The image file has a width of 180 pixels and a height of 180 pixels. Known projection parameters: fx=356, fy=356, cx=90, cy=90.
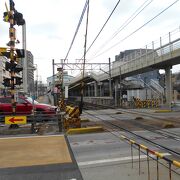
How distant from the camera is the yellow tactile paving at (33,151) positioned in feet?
31.7

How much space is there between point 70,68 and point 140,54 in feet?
91.3

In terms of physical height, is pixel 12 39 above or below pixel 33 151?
above

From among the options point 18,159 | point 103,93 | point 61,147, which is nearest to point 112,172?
point 18,159

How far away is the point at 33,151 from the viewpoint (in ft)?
37.1

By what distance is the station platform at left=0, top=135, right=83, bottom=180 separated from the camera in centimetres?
813

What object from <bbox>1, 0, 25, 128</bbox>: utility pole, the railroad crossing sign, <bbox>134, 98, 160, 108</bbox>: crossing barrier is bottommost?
the railroad crossing sign

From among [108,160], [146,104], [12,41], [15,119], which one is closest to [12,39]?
[12,41]

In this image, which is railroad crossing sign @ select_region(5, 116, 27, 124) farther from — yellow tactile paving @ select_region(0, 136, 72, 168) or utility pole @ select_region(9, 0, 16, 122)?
yellow tactile paving @ select_region(0, 136, 72, 168)

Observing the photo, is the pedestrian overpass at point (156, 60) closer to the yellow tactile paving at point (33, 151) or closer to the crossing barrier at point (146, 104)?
the crossing barrier at point (146, 104)

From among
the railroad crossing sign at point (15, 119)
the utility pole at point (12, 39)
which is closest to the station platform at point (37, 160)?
the railroad crossing sign at point (15, 119)

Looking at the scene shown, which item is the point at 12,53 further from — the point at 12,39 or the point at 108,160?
the point at 108,160

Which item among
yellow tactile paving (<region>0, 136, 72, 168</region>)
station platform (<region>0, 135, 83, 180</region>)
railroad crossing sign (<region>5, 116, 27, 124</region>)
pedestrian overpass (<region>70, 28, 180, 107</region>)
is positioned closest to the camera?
station platform (<region>0, 135, 83, 180</region>)

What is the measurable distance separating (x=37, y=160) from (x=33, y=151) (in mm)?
1524

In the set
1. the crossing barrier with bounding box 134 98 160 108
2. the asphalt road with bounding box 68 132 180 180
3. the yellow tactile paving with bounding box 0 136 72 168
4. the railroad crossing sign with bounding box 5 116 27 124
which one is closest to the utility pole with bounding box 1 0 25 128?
the railroad crossing sign with bounding box 5 116 27 124
